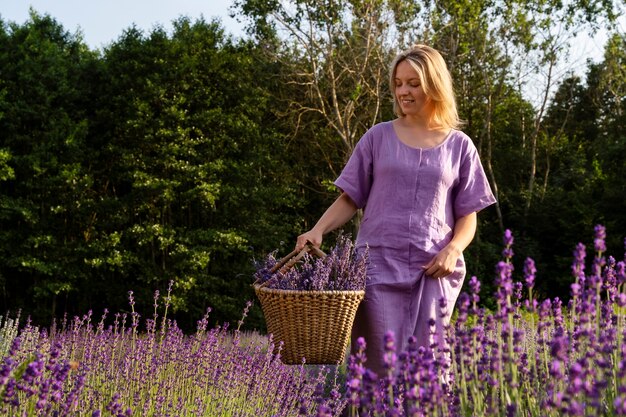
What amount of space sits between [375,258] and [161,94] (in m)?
12.0

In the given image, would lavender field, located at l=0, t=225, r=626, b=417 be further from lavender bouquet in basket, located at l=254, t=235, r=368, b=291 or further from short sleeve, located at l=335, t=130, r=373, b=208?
short sleeve, located at l=335, t=130, r=373, b=208

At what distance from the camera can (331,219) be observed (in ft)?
10.4

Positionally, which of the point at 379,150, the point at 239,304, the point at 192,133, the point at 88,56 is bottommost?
the point at 239,304

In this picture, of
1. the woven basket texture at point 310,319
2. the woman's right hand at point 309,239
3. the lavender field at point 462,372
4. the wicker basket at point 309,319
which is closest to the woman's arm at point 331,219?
the woman's right hand at point 309,239

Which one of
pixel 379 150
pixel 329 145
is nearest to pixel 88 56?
pixel 329 145

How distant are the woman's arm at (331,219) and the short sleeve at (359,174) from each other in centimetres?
3

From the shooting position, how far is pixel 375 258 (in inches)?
121

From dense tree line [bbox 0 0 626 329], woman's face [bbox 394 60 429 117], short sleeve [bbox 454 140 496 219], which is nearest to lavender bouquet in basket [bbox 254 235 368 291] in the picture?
short sleeve [bbox 454 140 496 219]

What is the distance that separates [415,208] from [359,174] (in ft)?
1.09

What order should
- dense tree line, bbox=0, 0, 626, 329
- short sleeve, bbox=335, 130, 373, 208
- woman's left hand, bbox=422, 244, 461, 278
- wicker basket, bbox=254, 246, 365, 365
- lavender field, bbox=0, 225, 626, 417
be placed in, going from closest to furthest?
lavender field, bbox=0, 225, 626, 417, wicker basket, bbox=254, 246, 365, 365, woman's left hand, bbox=422, 244, 461, 278, short sleeve, bbox=335, 130, 373, 208, dense tree line, bbox=0, 0, 626, 329

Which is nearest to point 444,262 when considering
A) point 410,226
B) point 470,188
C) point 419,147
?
point 410,226

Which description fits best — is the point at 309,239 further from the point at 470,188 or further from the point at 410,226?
the point at 470,188

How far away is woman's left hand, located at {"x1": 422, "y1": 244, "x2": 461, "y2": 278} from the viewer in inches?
115

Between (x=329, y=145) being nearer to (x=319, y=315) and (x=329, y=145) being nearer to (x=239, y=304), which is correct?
(x=239, y=304)
